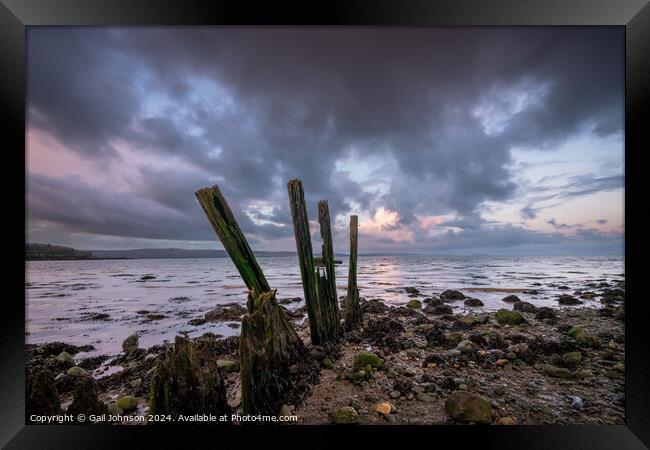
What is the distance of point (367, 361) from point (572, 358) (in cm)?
288

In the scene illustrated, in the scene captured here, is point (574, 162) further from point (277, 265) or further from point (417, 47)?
point (277, 265)

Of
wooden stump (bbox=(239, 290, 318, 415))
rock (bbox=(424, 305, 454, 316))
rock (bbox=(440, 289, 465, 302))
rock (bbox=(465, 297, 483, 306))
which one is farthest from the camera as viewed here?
rock (bbox=(440, 289, 465, 302))

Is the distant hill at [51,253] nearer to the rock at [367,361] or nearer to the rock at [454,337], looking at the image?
the rock at [367,361]

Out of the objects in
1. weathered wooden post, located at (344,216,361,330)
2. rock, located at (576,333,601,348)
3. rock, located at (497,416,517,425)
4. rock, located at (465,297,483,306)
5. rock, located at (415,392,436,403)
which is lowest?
rock, located at (497,416,517,425)

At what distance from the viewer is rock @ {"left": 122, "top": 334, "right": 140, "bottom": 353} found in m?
3.69

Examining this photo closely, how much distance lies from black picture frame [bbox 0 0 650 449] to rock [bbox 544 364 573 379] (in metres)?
0.47

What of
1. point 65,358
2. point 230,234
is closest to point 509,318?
point 230,234

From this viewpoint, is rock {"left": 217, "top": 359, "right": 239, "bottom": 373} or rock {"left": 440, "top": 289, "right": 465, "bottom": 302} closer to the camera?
rock {"left": 217, "top": 359, "right": 239, "bottom": 373}

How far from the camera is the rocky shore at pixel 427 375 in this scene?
258 cm

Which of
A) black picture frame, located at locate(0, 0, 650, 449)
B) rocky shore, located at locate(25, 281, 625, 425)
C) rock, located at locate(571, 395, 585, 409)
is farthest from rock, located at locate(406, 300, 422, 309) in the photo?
black picture frame, located at locate(0, 0, 650, 449)

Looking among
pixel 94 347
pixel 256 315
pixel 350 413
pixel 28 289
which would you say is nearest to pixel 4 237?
pixel 28 289

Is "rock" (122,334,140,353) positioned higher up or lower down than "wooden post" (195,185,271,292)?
lower down

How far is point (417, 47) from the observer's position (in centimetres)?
298

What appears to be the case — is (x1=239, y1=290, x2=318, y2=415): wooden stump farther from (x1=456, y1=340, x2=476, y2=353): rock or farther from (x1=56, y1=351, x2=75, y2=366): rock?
(x1=56, y1=351, x2=75, y2=366): rock
